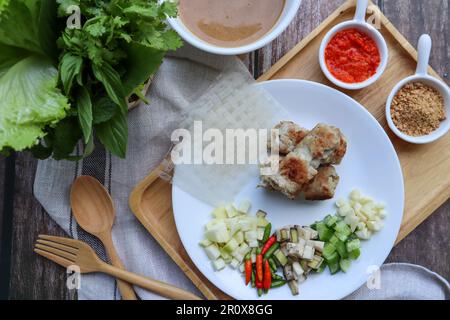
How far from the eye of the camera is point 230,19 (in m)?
1.95

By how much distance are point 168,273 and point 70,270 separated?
413mm

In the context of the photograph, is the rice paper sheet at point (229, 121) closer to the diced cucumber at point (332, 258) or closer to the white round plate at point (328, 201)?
the white round plate at point (328, 201)

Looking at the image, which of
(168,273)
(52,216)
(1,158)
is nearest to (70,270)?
(52,216)

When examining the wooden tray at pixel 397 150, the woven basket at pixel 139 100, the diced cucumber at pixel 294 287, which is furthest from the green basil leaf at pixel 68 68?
the diced cucumber at pixel 294 287

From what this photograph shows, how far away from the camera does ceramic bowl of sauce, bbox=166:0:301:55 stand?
76.6 inches

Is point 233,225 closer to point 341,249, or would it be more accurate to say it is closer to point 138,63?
point 341,249

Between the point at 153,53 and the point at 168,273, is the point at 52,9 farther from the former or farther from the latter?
the point at 168,273

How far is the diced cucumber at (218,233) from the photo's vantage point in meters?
1.94

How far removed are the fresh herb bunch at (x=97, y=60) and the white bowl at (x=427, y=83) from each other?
92cm

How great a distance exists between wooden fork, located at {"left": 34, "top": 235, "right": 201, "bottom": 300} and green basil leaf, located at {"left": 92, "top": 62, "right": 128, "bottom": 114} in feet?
2.42

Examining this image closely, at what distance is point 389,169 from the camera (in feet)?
6.50

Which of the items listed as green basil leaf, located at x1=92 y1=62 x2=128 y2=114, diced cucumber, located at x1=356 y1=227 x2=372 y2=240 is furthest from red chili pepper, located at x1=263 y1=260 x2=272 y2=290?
green basil leaf, located at x1=92 y1=62 x2=128 y2=114

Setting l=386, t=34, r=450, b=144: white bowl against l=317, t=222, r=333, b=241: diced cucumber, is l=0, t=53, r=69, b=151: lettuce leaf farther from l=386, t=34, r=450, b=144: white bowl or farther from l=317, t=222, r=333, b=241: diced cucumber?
l=386, t=34, r=450, b=144: white bowl

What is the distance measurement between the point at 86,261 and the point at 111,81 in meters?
0.85
